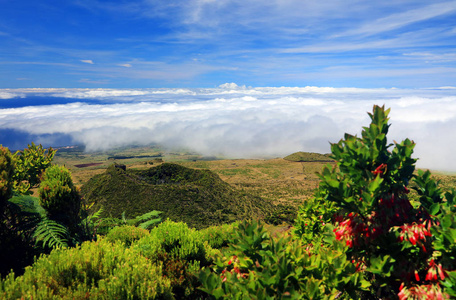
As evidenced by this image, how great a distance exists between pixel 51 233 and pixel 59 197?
2.81ft

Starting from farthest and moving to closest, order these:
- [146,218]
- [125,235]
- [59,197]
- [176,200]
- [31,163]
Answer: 1. [176,200]
2. [146,218]
3. [31,163]
4. [125,235]
5. [59,197]

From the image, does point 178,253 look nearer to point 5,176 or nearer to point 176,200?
point 5,176

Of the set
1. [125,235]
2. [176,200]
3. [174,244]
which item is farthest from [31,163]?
[174,244]

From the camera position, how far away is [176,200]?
750 inches

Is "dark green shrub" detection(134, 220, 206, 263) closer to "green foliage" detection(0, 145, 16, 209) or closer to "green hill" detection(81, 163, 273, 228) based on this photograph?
"green foliage" detection(0, 145, 16, 209)

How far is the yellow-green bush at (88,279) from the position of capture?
12.6 feet

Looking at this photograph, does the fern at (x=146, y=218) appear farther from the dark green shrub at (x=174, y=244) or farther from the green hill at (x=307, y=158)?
the green hill at (x=307, y=158)

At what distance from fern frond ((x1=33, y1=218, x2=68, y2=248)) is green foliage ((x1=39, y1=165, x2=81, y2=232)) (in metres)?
0.24

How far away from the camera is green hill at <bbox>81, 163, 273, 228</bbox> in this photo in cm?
1773

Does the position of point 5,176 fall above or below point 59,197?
above

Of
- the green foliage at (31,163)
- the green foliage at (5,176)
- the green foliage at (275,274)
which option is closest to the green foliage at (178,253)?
the green foliage at (275,274)

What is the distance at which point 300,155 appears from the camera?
9212 centimetres

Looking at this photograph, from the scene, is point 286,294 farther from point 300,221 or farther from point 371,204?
point 300,221

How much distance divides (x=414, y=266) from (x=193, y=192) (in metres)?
18.4
